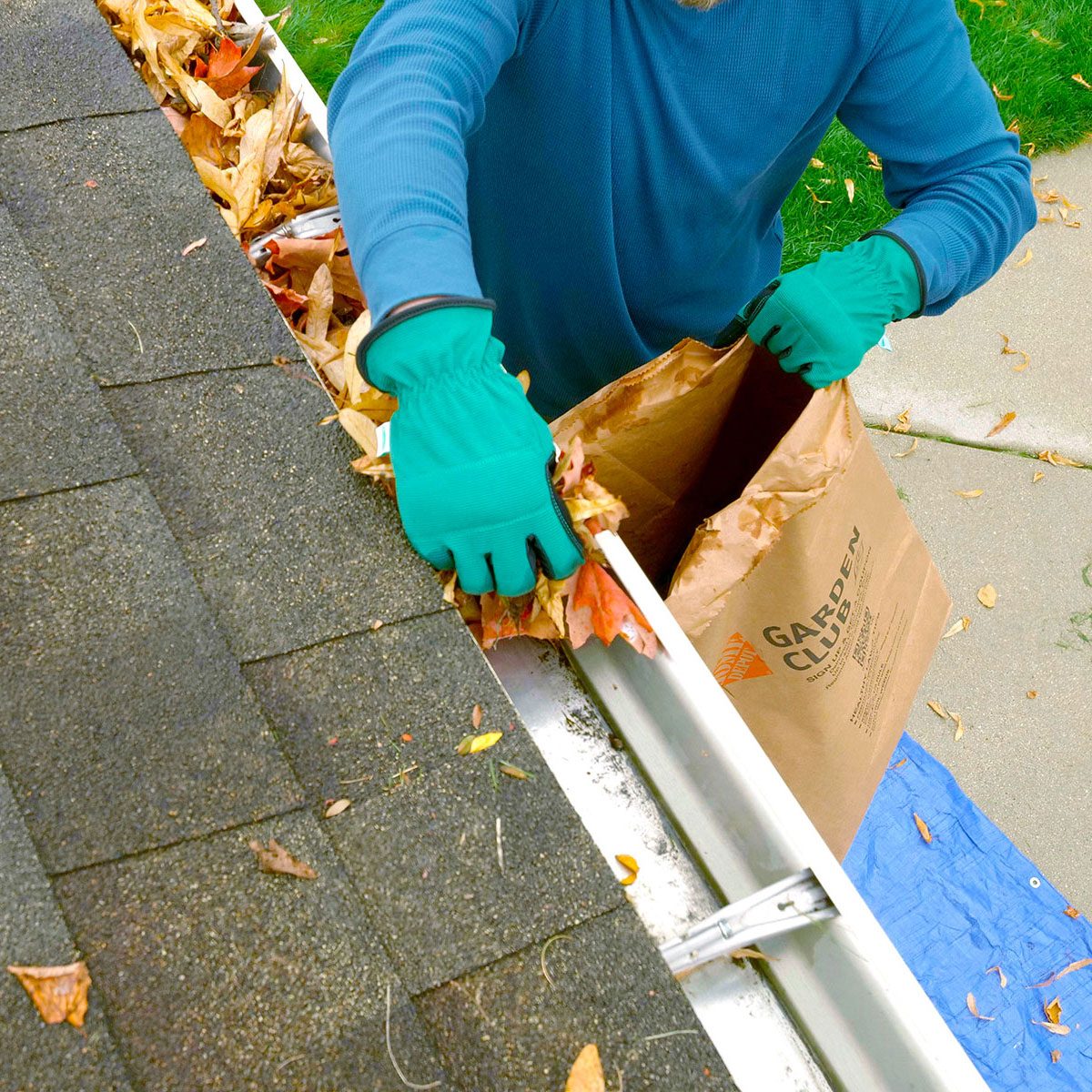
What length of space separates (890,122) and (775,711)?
40.2 inches

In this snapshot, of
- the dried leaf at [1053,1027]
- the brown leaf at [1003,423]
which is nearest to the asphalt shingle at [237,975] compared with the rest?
the dried leaf at [1053,1027]

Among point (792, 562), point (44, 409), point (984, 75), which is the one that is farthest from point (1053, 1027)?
point (984, 75)

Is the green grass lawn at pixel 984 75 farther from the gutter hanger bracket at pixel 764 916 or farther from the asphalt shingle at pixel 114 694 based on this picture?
the gutter hanger bracket at pixel 764 916

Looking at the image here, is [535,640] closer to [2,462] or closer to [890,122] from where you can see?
[2,462]

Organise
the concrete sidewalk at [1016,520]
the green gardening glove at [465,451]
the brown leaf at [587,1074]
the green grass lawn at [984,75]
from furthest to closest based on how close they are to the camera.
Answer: the green grass lawn at [984,75]
the concrete sidewalk at [1016,520]
the green gardening glove at [465,451]
the brown leaf at [587,1074]

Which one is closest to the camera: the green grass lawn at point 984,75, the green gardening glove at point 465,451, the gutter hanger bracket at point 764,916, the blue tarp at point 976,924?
the gutter hanger bracket at point 764,916

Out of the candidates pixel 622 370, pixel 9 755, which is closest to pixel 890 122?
pixel 622 370

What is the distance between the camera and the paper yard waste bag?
4.36 feet

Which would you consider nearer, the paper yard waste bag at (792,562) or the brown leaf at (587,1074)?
the brown leaf at (587,1074)

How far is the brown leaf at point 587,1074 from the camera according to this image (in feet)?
3.17

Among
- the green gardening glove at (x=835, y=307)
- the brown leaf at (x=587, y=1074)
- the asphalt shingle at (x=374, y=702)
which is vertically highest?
the green gardening glove at (x=835, y=307)

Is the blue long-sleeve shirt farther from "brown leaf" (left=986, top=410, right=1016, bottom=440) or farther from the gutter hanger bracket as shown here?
"brown leaf" (left=986, top=410, right=1016, bottom=440)

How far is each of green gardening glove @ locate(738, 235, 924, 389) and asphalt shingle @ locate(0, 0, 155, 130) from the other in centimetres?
112

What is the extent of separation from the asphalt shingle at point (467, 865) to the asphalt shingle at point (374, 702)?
1.3 inches
